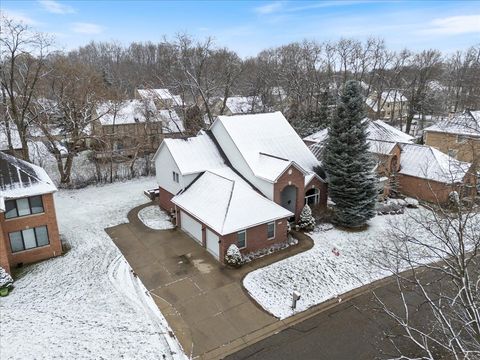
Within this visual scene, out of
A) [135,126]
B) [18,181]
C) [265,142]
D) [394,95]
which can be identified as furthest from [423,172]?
[394,95]

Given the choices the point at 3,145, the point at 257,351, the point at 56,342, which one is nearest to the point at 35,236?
the point at 56,342

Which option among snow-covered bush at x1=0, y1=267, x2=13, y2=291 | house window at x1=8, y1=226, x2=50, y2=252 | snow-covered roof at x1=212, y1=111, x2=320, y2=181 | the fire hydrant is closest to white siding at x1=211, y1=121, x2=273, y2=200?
snow-covered roof at x1=212, y1=111, x2=320, y2=181

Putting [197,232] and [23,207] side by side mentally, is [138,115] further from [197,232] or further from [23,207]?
[197,232]

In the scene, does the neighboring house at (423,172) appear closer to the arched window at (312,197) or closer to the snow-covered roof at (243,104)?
the arched window at (312,197)

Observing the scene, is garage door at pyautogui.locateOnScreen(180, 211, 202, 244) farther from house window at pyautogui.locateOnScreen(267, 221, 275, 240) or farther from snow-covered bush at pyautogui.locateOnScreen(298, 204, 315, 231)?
snow-covered bush at pyautogui.locateOnScreen(298, 204, 315, 231)

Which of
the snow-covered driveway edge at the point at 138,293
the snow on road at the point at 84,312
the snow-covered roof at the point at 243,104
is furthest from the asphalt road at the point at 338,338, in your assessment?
the snow-covered roof at the point at 243,104

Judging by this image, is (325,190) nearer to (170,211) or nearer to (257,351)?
(170,211)
